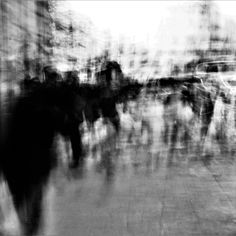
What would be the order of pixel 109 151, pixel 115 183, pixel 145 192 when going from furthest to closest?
1. pixel 109 151
2. pixel 115 183
3. pixel 145 192

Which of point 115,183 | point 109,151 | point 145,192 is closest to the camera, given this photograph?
point 145,192

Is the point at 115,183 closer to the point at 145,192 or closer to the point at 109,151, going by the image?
the point at 145,192

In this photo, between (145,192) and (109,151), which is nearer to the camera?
(145,192)

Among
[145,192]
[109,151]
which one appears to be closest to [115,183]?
[145,192]

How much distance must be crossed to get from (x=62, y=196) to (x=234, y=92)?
7241 millimetres

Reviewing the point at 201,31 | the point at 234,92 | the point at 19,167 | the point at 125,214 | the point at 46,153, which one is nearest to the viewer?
the point at 125,214

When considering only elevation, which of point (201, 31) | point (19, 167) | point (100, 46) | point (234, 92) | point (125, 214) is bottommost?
point (125, 214)

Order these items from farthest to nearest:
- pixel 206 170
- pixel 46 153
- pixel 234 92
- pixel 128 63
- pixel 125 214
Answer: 1. pixel 128 63
2. pixel 234 92
3. pixel 206 170
4. pixel 46 153
5. pixel 125 214

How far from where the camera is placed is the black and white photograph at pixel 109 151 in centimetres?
357

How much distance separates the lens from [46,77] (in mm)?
6965

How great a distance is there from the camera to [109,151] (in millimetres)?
6645

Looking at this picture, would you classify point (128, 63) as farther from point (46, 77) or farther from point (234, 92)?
point (46, 77)

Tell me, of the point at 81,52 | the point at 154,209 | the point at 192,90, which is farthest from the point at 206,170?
the point at 81,52

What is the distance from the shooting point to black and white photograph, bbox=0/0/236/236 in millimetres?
3574
